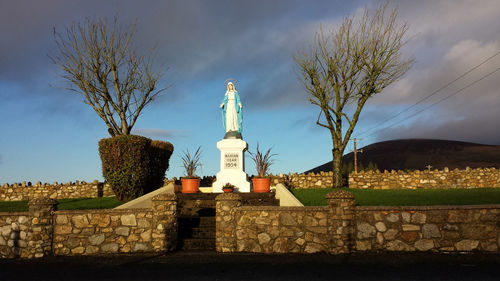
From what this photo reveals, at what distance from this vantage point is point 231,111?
17.4 m

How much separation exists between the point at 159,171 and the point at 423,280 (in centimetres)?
1335

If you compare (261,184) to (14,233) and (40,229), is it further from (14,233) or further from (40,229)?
(14,233)

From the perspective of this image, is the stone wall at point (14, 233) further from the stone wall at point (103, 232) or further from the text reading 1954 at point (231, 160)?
the text reading 1954 at point (231, 160)

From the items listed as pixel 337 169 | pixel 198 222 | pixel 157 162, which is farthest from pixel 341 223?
pixel 337 169

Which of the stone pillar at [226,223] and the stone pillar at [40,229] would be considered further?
the stone pillar at [40,229]

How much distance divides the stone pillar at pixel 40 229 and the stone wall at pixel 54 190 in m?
12.8

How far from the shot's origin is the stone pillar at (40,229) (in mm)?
9430

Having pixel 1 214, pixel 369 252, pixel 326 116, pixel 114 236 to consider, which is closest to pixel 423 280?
pixel 369 252

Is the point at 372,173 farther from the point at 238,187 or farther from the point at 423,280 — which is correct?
the point at 423,280

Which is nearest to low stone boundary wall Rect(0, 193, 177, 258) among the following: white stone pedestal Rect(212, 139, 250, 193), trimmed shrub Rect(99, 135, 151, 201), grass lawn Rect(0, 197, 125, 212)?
grass lawn Rect(0, 197, 125, 212)

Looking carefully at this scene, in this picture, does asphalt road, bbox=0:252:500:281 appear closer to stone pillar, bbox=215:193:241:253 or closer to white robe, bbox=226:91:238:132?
stone pillar, bbox=215:193:241:253

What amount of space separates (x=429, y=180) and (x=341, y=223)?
15.0m

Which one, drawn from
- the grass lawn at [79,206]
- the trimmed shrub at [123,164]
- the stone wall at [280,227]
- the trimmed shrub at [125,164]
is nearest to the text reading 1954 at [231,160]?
the trimmed shrub at [125,164]

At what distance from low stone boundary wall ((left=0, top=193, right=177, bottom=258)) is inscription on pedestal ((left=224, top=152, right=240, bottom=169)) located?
712cm
